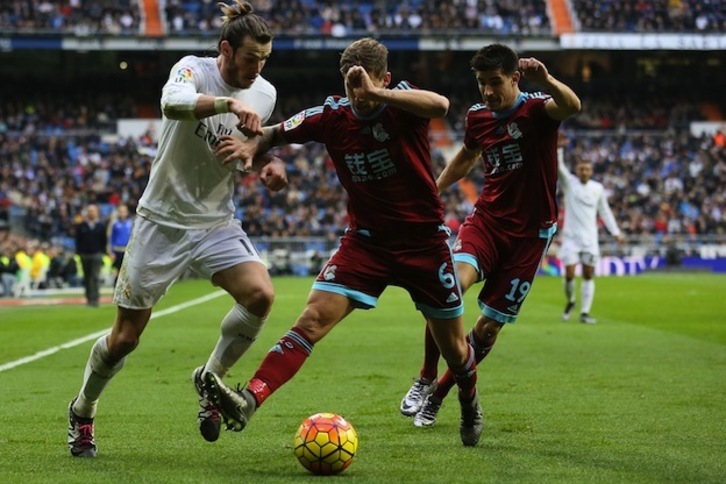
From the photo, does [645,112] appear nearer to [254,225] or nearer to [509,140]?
[254,225]

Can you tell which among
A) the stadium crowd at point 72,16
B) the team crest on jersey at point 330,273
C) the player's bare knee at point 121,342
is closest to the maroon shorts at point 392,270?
the team crest on jersey at point 330,273

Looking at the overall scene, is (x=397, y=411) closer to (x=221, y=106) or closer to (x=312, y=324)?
(x=312, y=324)

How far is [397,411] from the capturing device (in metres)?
8.88

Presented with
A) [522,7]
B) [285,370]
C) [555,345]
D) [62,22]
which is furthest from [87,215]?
[522,7]

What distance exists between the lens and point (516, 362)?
42.0ft

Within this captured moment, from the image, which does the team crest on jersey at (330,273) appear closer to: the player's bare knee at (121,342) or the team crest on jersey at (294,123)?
the team crest on jersey at (294,123)

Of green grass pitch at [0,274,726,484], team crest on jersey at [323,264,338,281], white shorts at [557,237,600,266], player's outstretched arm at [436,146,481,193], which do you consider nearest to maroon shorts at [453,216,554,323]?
player's outstretched arm at [436,146,481,193]

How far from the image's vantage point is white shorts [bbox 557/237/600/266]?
731 inches

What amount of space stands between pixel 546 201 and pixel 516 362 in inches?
→ 187

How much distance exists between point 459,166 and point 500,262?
0.75 meters

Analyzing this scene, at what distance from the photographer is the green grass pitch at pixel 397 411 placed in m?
6.38

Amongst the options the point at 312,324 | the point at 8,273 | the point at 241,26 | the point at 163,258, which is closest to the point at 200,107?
the point at 241,26

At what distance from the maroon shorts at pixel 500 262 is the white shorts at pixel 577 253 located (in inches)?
409

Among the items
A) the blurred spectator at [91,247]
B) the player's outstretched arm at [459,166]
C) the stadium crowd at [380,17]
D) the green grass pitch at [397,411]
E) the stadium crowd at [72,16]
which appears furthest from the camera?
the stadium crowd at [380,17]
